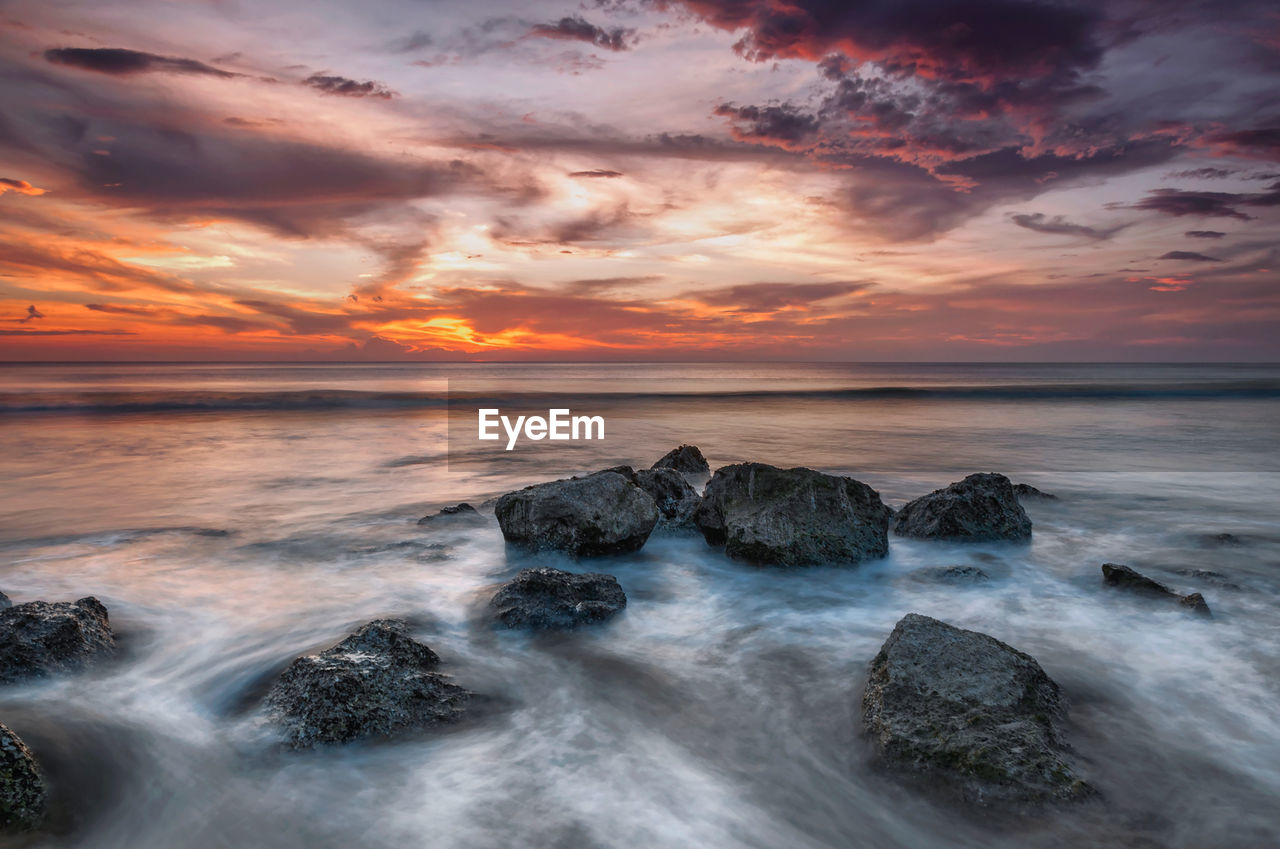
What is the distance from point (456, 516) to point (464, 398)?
29.2m

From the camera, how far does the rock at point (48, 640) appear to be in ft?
14.1

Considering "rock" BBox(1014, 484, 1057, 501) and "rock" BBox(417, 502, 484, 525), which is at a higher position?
"rock" BBox(1014, 484, 1057, 501)

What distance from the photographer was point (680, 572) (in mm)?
6855

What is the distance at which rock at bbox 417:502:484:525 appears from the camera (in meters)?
8.78

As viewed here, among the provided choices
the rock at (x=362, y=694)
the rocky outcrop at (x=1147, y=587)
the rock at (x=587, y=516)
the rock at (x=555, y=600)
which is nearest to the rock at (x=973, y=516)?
the rocky outcrop at (x=1147, y=587)

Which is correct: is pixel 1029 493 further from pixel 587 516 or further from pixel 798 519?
pixel 587 516

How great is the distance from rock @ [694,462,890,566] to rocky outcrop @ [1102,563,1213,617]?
1.95 metres

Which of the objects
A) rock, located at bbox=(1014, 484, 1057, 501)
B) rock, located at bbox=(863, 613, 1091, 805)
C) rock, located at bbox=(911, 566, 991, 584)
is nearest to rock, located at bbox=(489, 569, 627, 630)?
rock, located at bbox=(863, 613, 1091, 805)

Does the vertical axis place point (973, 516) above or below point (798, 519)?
below

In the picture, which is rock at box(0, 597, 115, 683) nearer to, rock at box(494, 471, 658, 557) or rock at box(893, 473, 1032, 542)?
rock at box(494, 471, 658, 557)

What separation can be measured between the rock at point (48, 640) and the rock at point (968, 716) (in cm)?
508

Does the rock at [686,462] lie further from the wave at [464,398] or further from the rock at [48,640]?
the wave at [464,398]

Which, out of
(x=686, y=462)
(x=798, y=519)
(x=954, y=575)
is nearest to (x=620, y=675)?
(x=798, y=519)

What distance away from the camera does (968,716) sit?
11.4 feet
